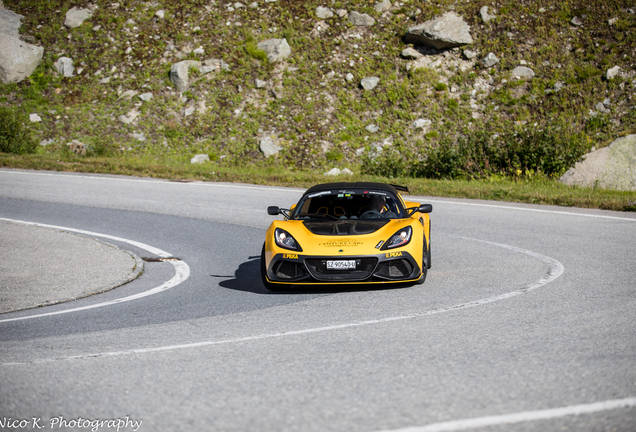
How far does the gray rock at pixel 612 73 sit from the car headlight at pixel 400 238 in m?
21.7

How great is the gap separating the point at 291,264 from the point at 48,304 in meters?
2.89

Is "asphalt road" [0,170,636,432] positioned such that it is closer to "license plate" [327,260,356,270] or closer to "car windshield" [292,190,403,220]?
"license plate" [327,260,356,270]

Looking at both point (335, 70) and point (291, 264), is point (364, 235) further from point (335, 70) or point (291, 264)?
point (335, 70)

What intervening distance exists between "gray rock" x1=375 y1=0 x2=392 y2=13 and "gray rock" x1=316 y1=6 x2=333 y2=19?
90.5 inches

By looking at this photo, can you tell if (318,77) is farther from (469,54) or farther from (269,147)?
(469,54)

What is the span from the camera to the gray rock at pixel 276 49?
29.6 meters

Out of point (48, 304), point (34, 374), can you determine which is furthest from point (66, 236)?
point (34, 374)

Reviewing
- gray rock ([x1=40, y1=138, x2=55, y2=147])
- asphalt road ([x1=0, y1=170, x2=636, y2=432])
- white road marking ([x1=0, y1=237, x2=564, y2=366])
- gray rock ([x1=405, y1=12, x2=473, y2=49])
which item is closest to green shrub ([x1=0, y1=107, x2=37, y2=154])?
gray rock ([x1=40, y1=138, x2=55, y2=147])

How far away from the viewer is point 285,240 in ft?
25.3

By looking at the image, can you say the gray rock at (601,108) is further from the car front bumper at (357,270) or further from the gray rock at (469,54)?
the car front bumper at (357,270)

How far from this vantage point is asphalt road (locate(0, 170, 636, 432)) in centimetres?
355

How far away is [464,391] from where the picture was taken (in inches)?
151

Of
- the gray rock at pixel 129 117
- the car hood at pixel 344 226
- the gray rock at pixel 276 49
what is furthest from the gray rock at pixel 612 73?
the car hood at pixel 344 226

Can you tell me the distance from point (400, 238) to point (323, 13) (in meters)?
25.8
